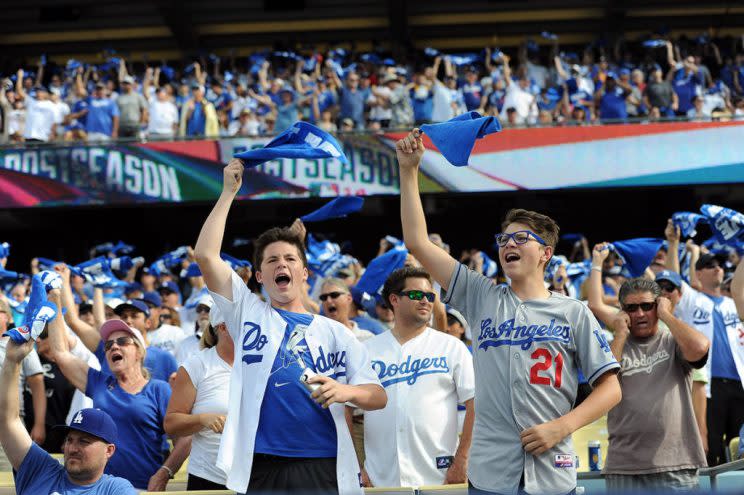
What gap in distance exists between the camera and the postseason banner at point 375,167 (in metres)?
16.0

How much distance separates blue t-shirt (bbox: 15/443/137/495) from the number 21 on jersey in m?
2.00

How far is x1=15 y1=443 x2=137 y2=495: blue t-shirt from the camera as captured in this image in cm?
437

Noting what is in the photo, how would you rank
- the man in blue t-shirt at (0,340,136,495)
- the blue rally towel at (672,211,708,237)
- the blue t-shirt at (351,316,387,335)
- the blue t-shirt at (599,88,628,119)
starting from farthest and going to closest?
1. the blue t-shirt at (599,88,628,119)
2. the blue rally towel at (672,211,708,237)
3. the blue t-shirt at (351,316,387,335)
4. the man in blue t-shirt at (0,340,136,495)

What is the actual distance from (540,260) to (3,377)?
2.36 metres

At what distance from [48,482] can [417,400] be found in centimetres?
188

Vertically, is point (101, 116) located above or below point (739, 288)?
above

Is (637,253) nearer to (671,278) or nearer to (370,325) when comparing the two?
(671,278)

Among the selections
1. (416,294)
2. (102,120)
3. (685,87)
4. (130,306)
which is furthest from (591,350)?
(685,87)

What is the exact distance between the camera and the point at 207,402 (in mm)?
4992

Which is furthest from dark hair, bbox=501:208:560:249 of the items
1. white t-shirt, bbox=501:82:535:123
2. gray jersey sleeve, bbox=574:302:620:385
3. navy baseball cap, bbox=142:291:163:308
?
white t-shirt, bbox=501:82:535:123

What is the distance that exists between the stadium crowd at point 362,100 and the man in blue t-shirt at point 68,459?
37.8 feet

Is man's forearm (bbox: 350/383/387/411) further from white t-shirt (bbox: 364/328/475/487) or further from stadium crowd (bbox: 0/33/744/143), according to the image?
stadium crowd (bbox: 0/33/744/143)

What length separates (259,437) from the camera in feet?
11.8

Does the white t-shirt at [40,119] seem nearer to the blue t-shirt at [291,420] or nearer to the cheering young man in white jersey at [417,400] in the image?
the cheering young man in white jersey at [417,400]
